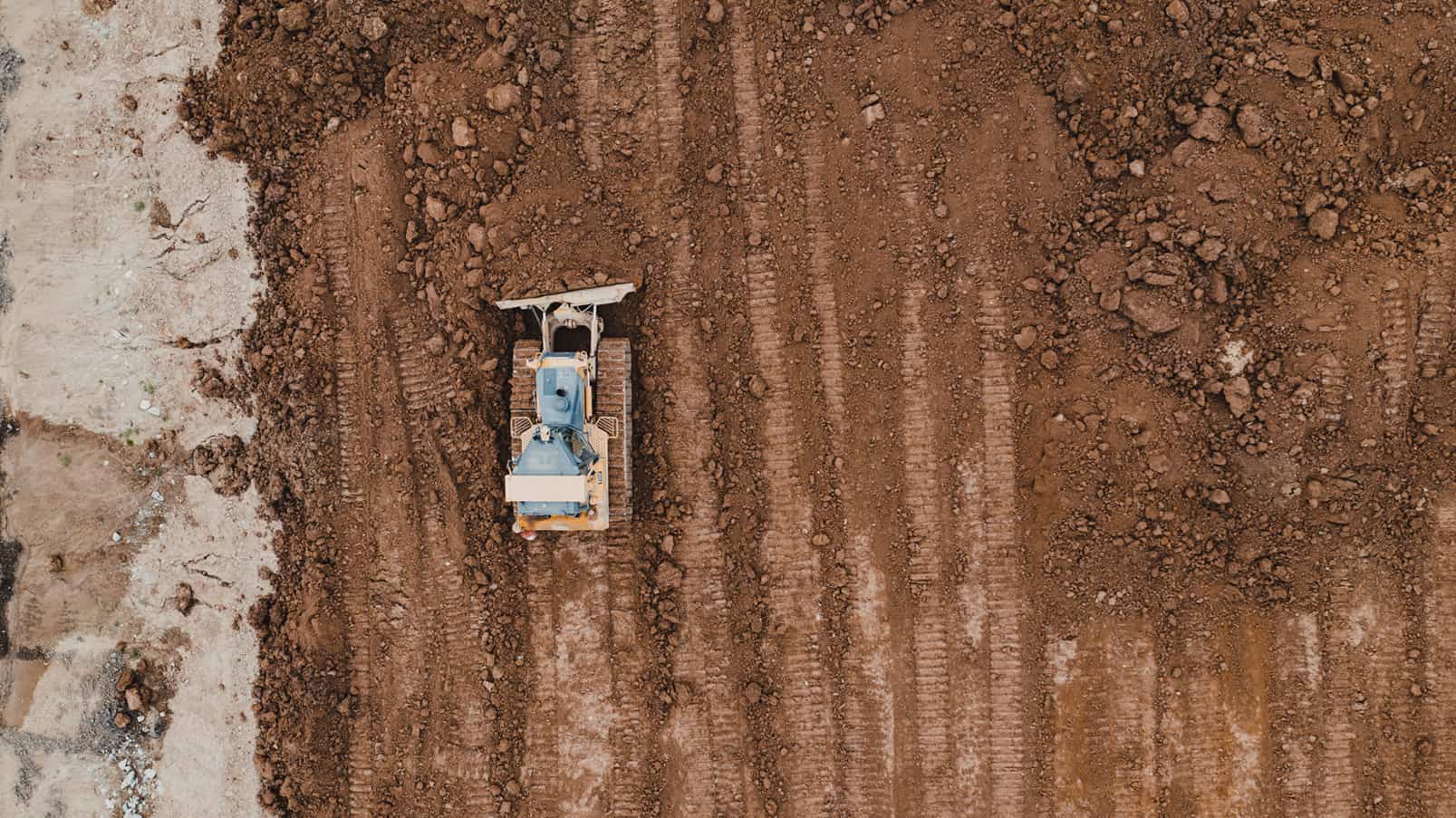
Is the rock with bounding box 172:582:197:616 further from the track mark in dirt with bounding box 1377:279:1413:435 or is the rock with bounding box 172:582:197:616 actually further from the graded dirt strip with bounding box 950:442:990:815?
the track mark in dirt with bounding box 1377:279:1413:435

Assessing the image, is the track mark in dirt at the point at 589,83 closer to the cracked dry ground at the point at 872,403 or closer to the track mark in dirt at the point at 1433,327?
the cracked dry ground at the point at 872,403

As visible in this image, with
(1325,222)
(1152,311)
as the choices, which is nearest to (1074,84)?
(1152,311)

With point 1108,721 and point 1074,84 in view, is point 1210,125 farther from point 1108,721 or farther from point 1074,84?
point 1108,721

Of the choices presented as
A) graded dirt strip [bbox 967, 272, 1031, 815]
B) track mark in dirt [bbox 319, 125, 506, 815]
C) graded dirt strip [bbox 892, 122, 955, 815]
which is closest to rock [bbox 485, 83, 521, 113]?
track mark in dirt [bbox 319, 125, 506, 815]

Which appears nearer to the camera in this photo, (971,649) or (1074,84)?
(1074,84)

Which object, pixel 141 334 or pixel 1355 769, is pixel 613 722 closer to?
pixel 141 334

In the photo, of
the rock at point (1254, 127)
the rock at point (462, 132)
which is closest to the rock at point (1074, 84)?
the rock at point (1254, 127)
